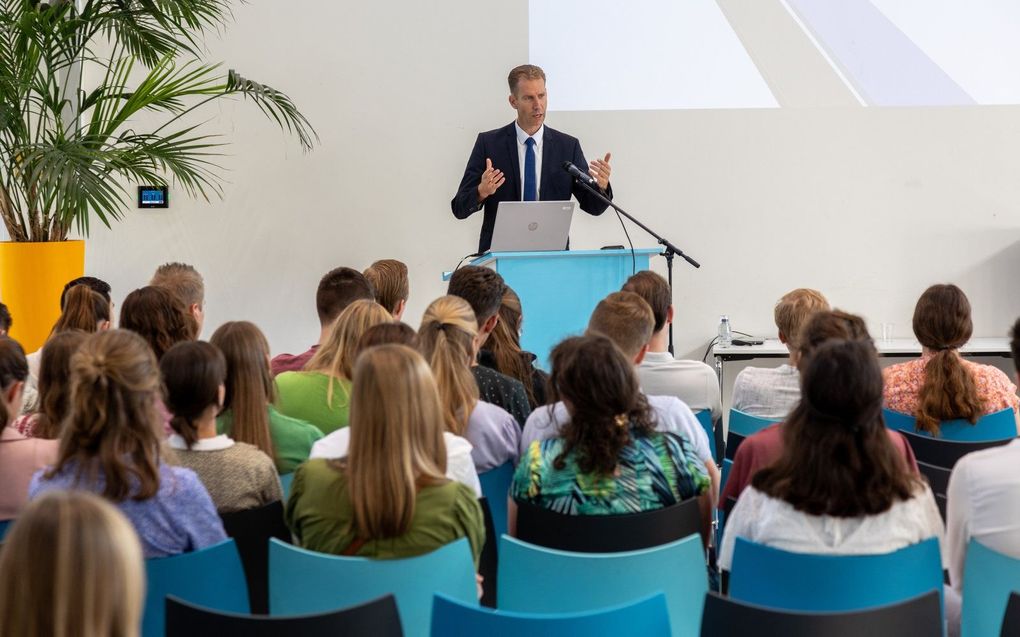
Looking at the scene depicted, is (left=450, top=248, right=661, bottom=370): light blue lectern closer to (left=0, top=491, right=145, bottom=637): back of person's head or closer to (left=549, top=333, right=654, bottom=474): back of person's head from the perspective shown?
(left=549, top=333, right=654, bottom=474): back of person's head

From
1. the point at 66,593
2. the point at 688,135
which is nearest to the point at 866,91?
the point at 688,135

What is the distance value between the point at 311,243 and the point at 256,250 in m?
0.35

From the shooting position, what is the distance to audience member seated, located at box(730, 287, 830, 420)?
326 centimetres

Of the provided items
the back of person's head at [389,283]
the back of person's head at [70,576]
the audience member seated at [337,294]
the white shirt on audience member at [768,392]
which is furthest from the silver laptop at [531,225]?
the back of person's head at [70,576]

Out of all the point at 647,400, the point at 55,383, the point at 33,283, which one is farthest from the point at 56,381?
the point at 33,283

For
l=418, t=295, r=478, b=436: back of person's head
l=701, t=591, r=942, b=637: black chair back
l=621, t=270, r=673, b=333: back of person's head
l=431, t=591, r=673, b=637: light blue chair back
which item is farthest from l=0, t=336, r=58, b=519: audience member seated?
l=621, t=270, r=673, b=333: back of person's head

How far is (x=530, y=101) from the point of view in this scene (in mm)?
5277

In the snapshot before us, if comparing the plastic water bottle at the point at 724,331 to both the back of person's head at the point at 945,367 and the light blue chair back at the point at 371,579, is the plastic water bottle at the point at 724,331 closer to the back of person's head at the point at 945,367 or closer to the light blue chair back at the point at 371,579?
the back of person's head at the point at 945,367

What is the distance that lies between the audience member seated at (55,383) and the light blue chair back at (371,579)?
90 cm

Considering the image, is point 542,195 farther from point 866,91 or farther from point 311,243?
point 866,91

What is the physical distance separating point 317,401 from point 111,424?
98 centimetres

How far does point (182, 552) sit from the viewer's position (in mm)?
1968

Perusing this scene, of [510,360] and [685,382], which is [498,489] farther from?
[685,382]

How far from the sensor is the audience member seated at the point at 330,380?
2877 mm
